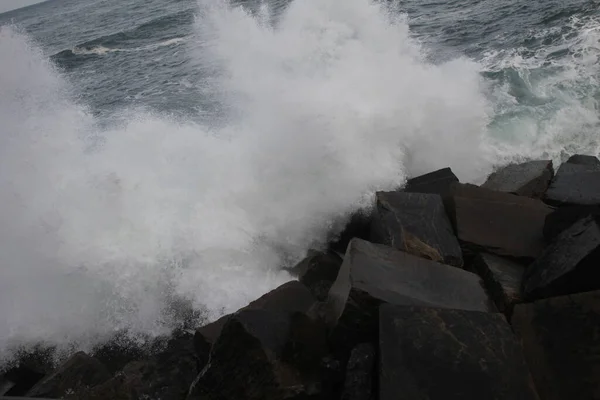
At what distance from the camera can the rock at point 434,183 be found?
503cm

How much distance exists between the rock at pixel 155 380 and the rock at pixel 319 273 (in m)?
1.19

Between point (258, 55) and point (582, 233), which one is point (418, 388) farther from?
point (258, 55)

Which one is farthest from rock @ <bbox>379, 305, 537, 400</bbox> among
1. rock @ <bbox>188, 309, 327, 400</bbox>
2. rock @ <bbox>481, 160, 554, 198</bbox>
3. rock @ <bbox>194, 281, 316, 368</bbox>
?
rock @ <bbox>481, 160, 554, 198</bbox>

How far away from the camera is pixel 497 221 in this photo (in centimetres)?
423

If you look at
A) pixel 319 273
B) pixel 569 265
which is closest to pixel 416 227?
pixel 319 273

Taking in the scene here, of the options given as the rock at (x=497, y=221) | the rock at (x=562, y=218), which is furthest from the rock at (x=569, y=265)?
the rock at (x=497, y=221)

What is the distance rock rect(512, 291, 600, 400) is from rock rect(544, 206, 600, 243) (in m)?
1.03

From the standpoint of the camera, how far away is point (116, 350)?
4.11 metres

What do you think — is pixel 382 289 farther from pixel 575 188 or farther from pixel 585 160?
pixel 585 160

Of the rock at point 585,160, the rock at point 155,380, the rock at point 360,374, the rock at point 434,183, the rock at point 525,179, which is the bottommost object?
the rock at point 585,160

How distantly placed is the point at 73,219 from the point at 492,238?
4.56 metres

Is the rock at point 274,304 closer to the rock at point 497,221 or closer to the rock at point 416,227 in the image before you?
the rock at point 416,227

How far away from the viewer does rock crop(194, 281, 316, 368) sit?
3279 mm

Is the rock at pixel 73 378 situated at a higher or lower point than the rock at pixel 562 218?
lower
